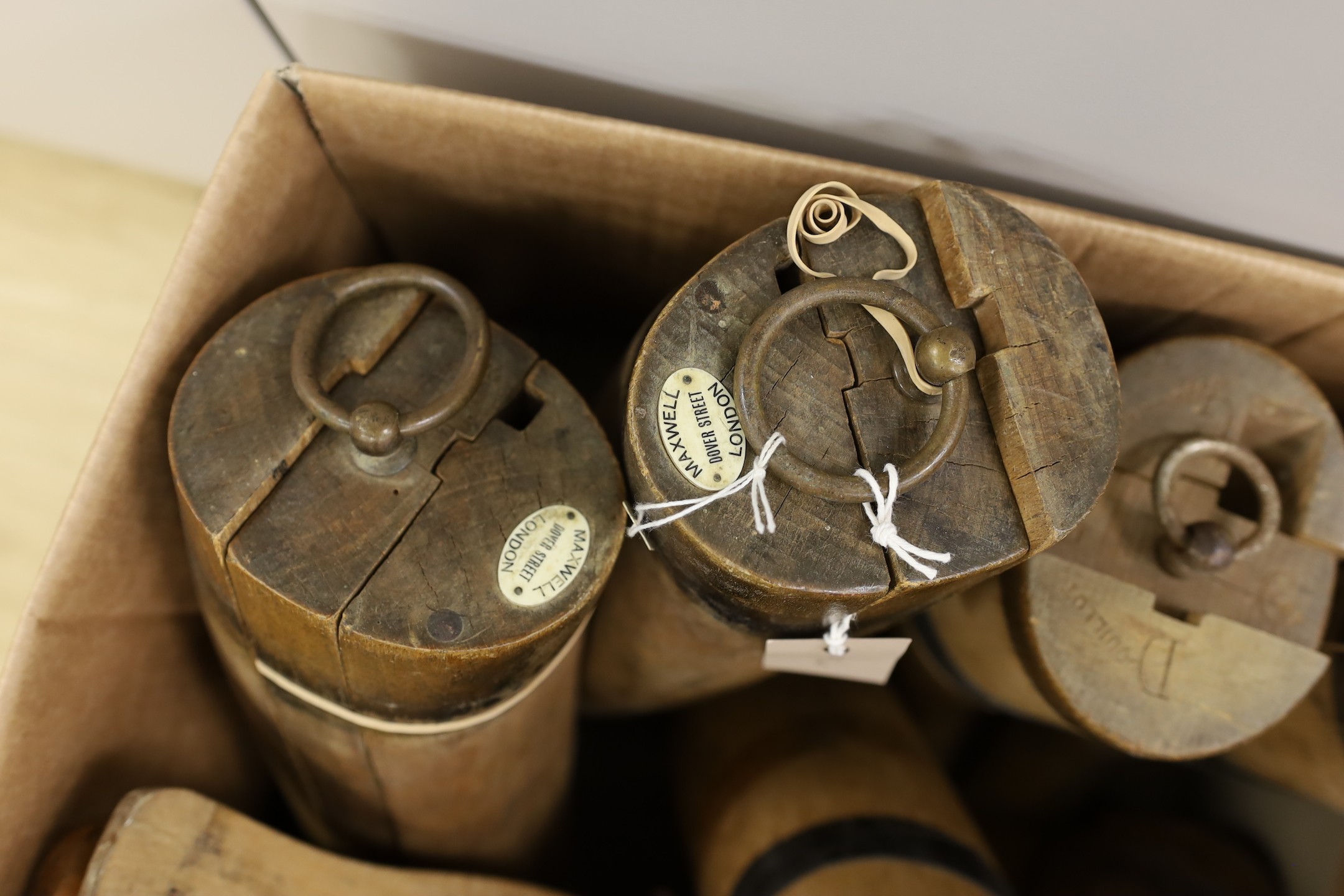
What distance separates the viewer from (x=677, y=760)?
144 cm

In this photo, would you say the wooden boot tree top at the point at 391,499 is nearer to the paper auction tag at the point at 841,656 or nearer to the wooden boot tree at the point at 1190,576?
the paper auction tag at the point at 841,656

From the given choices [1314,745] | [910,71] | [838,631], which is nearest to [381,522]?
[838,631]

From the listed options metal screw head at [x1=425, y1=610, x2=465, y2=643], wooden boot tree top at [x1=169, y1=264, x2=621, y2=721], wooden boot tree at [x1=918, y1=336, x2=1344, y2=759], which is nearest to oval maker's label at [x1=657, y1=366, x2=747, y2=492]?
wooden boot tree top at [x1=169, y1=264, x2=621, y2=721]

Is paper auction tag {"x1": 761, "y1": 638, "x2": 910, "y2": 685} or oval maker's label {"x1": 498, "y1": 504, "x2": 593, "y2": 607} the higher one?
oval maker's label {"x1": 498, "y1": 504, "x2": 593, "y2": 607}

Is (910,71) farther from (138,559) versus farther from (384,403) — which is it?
(138,559)

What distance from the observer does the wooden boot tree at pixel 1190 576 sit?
938 millimetres

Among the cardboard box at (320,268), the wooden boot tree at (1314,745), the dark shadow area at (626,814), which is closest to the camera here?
the cardboard box at (320,268)

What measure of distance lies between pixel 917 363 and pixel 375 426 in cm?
44

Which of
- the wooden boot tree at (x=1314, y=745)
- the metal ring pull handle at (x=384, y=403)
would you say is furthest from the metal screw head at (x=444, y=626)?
the wooden boot tree at (x=1314, y=745)

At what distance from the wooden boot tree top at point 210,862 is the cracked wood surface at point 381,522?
0.11 meters

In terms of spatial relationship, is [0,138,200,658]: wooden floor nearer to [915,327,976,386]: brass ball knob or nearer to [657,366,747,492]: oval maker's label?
[657,366,747,492]: oval maker's label

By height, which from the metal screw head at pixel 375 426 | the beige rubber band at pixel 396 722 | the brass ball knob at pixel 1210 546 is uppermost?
the metal screw head at pixel 375 426

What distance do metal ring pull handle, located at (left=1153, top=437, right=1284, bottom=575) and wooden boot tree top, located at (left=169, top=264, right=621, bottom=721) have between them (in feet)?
1.99

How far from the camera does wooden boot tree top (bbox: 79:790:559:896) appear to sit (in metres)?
0.82
